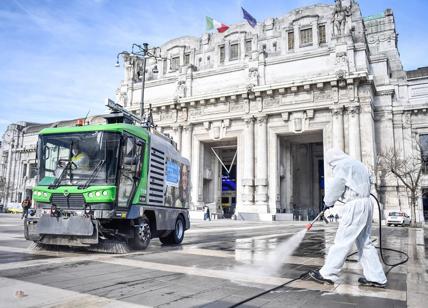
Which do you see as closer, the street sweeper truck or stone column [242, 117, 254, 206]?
the street sweeper truck

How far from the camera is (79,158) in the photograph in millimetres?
7848

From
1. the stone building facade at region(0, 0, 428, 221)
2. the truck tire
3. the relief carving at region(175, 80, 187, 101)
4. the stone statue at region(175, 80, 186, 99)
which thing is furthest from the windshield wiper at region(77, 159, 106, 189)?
the stone statue at region(175, 80, 186, 99)

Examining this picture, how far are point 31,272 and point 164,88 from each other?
41158 millimetres

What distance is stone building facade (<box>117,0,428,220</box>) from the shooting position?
3422cm

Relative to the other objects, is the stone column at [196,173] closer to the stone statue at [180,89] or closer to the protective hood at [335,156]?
the stone statue at [180,89]

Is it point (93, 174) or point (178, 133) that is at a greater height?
point (178, 133)

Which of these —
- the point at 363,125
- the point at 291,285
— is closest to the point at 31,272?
the point at 291,285

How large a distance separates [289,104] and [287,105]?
0.76ft

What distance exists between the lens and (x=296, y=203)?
43281 mm

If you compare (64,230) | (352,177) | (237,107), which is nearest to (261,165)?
(237,107)

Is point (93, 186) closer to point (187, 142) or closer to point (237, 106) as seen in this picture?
point (237, 106)

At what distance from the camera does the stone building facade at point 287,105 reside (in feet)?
112

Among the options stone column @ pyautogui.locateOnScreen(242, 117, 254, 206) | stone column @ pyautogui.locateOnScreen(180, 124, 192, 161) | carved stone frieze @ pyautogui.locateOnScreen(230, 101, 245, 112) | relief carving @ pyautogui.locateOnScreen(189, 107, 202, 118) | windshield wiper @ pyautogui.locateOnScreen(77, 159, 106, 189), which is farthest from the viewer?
relief carving @ pyautogui.locateOnScreen(189, 107, 202, 118)

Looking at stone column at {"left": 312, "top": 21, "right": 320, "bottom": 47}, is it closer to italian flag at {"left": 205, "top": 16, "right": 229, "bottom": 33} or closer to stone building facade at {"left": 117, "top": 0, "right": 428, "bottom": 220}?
stone building facade at {"left": 117, "top": 0, "right": 428, "bottom": 220}
